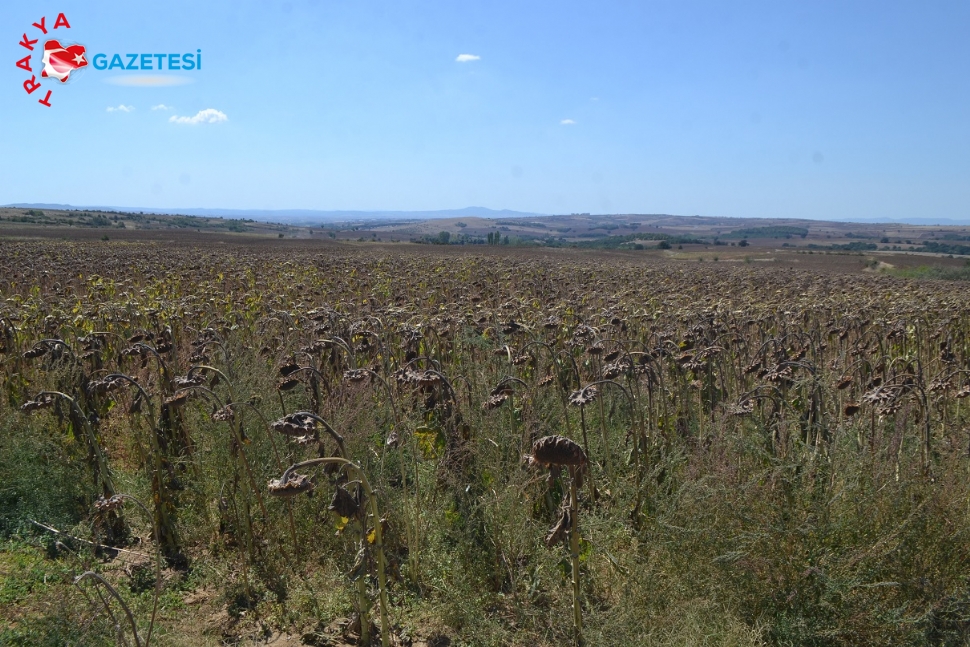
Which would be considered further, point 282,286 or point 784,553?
point 282,286

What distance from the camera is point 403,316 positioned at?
10273mm

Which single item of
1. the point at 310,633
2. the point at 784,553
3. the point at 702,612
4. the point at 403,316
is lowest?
the point at 310,633

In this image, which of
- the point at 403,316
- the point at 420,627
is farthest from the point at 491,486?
the point at 403,316

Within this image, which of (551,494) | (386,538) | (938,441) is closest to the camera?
(386,538)

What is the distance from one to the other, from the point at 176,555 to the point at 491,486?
87.5 inches

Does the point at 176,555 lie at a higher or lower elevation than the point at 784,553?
lower

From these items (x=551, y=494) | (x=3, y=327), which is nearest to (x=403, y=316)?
(x=3, y=327)

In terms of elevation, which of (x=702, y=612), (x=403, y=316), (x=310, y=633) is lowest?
(x=310, y=633)

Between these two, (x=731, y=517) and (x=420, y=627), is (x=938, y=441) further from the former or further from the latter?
(x=420, y=627)

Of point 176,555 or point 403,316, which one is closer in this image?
point 176,555

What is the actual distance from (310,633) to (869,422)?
182 inches

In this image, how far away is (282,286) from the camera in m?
16.2

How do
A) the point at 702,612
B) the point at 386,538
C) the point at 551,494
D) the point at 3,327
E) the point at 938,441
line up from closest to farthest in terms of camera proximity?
the point at 702,612
the point at 386,538
the point at 551,494
the point at 938,441
the point at 3,327

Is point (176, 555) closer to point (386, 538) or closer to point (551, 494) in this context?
point (386, 538)
